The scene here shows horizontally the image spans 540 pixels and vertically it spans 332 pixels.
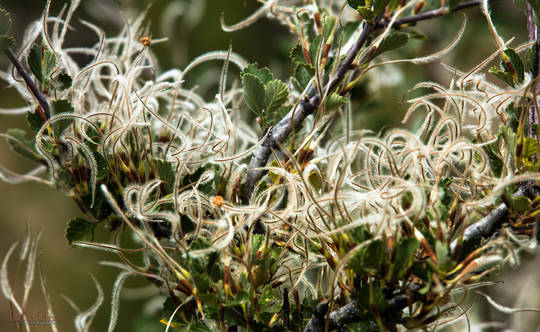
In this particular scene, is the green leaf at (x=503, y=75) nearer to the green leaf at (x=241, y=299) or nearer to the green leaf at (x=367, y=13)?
the green leaf at (x=367, y=13)

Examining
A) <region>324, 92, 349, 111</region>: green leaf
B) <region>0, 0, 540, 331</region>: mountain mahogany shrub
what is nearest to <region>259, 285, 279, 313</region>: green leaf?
<region>0, 0, 540, 331</region>: mountain mahogany shrub

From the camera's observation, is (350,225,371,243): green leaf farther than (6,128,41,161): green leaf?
No

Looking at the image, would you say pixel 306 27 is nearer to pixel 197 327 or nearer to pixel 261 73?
pixel 261 73

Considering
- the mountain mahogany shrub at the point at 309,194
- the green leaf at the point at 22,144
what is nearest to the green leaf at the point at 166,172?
the mountain mahogany shrub at the point at 309,194

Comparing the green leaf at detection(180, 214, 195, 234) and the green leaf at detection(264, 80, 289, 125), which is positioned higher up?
the green leaf at detection(264, 80, 289, 125)

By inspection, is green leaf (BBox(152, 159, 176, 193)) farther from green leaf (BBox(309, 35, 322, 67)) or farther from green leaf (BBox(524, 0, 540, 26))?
green leaf (BBox(524, 0, 540, 26))

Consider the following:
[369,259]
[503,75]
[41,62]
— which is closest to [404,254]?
[369,259]
